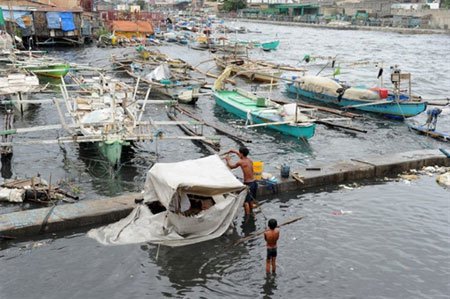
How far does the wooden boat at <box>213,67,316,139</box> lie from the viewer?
74.4 ft

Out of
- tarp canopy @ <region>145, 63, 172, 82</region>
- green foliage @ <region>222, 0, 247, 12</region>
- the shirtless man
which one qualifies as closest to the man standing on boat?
the shirtless man

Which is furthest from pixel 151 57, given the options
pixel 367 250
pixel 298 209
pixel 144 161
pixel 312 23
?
pixel 312 23

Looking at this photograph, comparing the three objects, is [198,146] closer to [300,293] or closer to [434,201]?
[434,201]

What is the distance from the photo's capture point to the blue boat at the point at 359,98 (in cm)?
2752

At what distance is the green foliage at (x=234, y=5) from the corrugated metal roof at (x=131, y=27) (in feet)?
305

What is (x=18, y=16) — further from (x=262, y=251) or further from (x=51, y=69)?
(x=262, y=251)

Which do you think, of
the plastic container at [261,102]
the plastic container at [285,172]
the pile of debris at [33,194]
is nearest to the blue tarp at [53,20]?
the plastic container at [261,102]

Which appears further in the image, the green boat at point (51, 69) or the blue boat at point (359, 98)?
the green boat at point (51, 69)

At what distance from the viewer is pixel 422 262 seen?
11.7 m

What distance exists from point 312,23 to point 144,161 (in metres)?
116

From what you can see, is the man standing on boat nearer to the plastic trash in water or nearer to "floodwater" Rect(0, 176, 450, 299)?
"floodwater" Rect(0, 176, 450, 299)

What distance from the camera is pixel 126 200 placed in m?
14.1

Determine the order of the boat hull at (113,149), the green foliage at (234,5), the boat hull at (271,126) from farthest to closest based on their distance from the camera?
the green foliage at (234,5), the boat hull at (271,126), the boat hull at (113,149)

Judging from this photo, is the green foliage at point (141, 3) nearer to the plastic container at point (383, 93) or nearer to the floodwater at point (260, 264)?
the plastic container at point (383, 93)
